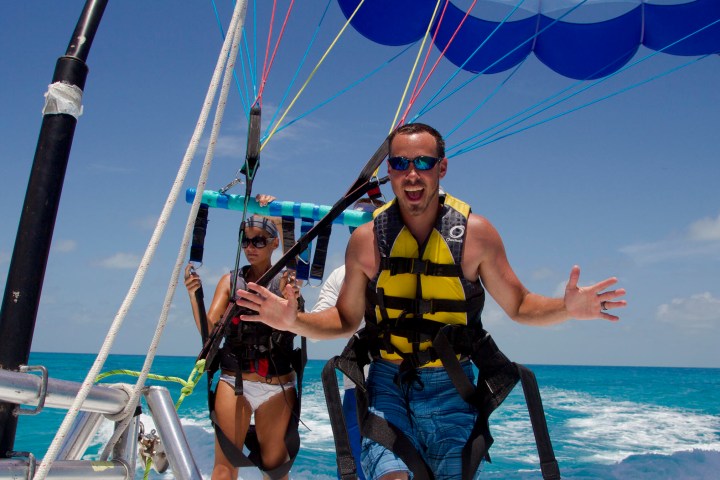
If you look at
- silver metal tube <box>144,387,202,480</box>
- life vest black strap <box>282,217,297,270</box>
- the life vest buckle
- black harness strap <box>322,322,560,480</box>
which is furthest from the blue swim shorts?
life vest black strap <box>282,217,297,270</box>

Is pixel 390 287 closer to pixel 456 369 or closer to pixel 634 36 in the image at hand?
pixel 456 369

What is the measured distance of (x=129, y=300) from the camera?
1.79m

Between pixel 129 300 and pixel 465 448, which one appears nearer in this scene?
pixel 129 300

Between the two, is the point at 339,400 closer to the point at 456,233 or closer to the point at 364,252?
the point at 364,252

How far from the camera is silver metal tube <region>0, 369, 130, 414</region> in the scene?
56.5 inches

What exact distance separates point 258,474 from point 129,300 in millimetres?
6598

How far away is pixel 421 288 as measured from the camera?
3041 mm

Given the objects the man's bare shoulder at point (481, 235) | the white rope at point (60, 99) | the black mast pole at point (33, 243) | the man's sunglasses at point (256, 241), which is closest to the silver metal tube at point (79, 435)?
the black mast pole at point (33, 243)

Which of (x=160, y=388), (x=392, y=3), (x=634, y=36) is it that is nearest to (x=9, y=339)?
(x=160, y=388)

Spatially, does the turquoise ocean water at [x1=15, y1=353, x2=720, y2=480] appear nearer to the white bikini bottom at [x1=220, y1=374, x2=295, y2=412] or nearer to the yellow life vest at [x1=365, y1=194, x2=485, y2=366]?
the white bikini bottom at [x1=220, y1=374, x2=295, y2=412]

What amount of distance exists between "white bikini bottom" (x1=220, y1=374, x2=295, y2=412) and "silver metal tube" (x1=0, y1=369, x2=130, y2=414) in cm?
281

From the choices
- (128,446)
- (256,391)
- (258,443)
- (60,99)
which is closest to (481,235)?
(128,446)

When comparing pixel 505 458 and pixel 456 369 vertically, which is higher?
pixel 456 369

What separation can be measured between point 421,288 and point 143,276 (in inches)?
59.0
